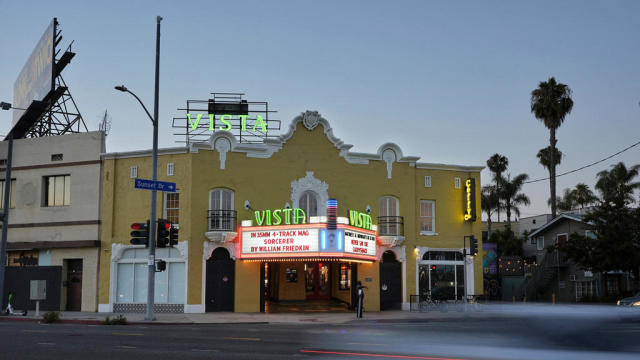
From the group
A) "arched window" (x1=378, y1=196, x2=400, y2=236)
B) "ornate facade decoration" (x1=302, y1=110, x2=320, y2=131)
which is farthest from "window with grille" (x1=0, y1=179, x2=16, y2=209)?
"arched window" (x1=378, y1=196, x2=400, y2=236)

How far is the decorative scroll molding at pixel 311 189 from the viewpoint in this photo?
35.9 m

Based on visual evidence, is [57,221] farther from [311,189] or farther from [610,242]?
[610,242]

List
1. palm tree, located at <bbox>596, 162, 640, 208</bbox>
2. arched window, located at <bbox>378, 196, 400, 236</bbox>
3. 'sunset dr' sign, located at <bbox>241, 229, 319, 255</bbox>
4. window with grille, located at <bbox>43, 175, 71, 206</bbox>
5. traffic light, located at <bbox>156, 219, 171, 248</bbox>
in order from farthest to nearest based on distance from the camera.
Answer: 1. palm tree, located at <bbox>596, 162, 640, 208</bbox>
2. arched window, located at <bbox>378, 196, 400, 236</bbox>
3. window with grille, located at <bbox>43, 175, 71, 206</bbox>
4. 'sunset dr' sign, located at <bbox>241, 229, 319, 255</bbox>
5. traffic light, located at <bbox>156, 219, 171, 248</bbox>

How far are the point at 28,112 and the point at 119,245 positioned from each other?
16728 millimetres

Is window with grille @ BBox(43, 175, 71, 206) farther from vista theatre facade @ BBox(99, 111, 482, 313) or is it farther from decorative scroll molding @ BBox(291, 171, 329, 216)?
decorative scroll molding @ BBox(291, 171, 329, 216)

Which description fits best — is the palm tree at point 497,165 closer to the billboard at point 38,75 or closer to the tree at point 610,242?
the tree at point 610,242

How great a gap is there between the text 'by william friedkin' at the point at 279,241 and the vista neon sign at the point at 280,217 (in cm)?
52

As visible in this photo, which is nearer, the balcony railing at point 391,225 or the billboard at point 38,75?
the balcony railing at point 391,225

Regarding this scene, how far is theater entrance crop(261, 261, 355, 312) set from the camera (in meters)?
37.0

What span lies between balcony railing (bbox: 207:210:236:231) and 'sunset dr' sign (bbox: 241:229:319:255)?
0.84m

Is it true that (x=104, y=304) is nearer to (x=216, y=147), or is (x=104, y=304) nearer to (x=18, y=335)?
(x=216, y=147)

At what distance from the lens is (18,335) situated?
19.5 meters

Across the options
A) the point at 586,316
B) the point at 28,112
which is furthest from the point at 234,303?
the point at 586,316

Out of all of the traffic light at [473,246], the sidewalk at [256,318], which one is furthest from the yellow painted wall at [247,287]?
the traffic light at [473,246]
